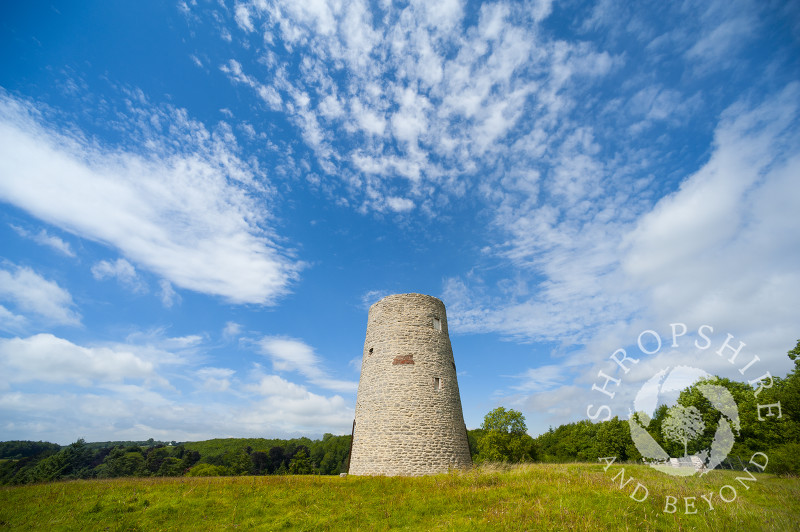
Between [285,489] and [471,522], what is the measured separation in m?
8.78

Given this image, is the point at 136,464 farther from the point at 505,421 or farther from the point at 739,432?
the point at 739,432

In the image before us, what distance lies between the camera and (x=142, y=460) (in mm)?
54250

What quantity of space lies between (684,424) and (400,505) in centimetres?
4241

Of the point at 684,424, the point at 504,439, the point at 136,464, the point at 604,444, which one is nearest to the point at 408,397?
the point at 504,439

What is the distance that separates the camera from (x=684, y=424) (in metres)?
38.1

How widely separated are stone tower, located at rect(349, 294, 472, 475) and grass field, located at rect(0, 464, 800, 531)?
2.59 meters

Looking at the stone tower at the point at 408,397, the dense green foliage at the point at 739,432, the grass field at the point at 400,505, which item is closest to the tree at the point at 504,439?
the dense green foliage at the point at 739,432

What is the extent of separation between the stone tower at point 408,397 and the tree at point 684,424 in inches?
1240

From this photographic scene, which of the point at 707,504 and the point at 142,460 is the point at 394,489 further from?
the point at 142,460

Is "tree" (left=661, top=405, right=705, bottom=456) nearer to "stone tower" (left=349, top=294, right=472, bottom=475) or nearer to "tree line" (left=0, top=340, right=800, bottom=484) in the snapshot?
"tree line" (left=0, top=340, right=800, bottom=484)

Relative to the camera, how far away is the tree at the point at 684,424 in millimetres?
36344

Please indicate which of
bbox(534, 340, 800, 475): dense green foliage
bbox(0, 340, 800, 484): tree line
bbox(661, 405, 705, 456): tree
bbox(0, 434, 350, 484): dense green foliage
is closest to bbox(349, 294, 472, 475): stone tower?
bbox(0, 340, 800, 484): tree line

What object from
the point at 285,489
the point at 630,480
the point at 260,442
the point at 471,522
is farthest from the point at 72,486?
the point at 260,442

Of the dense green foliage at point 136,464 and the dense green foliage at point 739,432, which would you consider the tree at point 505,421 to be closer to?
the dense green foliage at point 739,432
